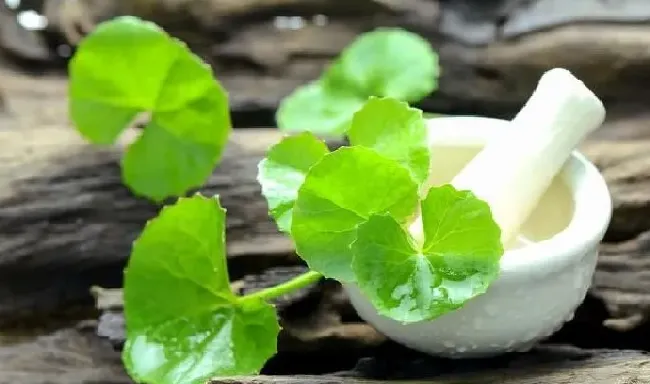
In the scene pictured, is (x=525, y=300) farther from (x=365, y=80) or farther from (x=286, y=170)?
(x=365, y=80)

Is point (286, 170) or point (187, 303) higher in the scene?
point (286, 170)

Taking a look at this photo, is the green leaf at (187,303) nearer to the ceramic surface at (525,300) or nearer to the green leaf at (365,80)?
the ceramic surface at (525,300)

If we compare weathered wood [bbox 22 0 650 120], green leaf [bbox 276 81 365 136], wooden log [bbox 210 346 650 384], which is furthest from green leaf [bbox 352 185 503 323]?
weathered wood [bbox 22 0 650 120]

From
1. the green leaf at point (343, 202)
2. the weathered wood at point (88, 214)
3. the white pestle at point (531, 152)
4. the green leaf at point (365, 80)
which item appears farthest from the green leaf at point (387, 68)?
the green leaf at point (343, 202)

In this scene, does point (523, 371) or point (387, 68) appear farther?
point (387, 68)

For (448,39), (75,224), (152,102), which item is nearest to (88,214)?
(75,224)

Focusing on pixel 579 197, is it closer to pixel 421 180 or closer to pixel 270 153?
pixel 421 180
